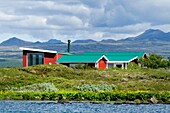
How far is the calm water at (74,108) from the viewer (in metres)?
40.4

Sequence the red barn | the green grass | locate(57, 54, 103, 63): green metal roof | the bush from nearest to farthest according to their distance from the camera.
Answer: the bush < the green grass < the red barn < locate(57, 54, 103, 63): green metal roof

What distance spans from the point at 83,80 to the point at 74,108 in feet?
77.7

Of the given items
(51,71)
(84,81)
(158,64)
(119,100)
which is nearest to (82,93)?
(119,100)

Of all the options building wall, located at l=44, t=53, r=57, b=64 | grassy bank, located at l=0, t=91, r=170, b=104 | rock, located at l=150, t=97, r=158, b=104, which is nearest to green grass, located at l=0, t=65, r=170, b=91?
grassy bank, located at l=0, t=91, r=170, b=104

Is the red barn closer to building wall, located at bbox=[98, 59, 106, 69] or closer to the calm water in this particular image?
building wall, located at bbox=[98, 59, 106, 69]

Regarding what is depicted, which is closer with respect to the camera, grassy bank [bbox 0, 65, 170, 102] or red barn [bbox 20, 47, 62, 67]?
grassy bank [bbox 0, 65, 170, 102]

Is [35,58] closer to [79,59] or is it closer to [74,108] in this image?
[79,59]

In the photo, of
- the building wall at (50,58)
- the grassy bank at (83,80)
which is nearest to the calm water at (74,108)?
the grassy bank at (83,80)

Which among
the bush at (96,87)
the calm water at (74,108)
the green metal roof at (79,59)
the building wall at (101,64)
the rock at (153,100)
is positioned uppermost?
the green metal roof at (79,59)

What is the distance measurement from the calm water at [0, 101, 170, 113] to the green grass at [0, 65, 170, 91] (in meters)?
12.9

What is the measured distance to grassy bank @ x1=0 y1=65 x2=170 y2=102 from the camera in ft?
191

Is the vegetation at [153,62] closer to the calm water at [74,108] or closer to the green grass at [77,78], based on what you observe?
the green grass at [77,78]

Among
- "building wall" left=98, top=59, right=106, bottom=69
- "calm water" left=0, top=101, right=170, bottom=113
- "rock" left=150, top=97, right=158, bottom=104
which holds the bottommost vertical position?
"calm water" left=0, top=101, right=170, bottom=113

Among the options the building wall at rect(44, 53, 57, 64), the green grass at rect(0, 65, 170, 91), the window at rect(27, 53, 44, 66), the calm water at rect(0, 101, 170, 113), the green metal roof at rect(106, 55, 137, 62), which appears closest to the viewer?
the calm water at rect(0, 101, 170, 113)
